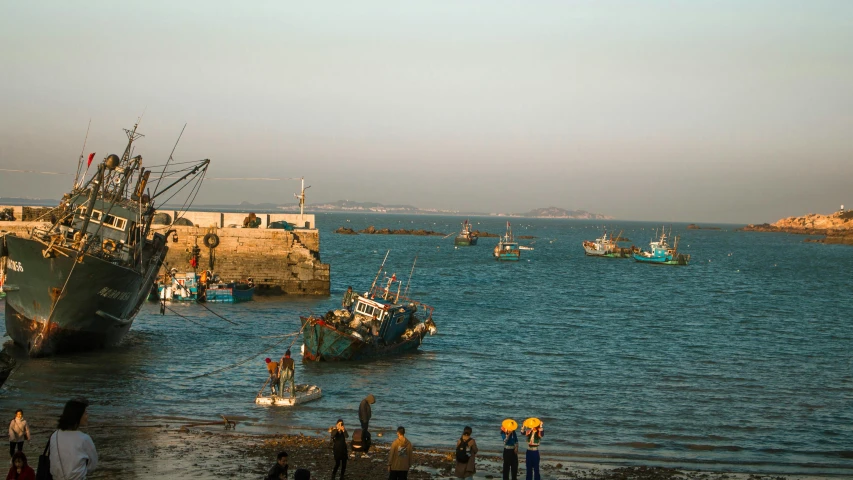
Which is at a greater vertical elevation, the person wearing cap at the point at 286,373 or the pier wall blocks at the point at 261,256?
the pier wall blocks at the point at 261,256

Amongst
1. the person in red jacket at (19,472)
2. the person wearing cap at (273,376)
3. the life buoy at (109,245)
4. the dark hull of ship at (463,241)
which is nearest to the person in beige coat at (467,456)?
the person in red jacket at (19,472)

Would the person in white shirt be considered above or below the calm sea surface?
above

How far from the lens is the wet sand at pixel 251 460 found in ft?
54.7

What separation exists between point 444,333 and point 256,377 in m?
15.0

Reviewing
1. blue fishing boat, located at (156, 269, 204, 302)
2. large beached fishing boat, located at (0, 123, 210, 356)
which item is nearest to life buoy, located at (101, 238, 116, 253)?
large beached fishing boat, located at (0, 123, 210, 356)

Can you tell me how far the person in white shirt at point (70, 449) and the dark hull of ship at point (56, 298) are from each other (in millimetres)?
23165

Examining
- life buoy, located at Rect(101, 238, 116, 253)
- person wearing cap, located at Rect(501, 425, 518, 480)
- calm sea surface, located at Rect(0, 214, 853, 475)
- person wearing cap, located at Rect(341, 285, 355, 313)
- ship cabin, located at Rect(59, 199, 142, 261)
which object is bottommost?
calm sea surface, located at Rect(0, 214, 853, 475)

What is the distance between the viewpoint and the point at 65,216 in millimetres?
31719

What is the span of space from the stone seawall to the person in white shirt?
1854 inches

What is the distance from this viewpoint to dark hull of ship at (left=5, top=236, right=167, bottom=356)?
29.6 meters

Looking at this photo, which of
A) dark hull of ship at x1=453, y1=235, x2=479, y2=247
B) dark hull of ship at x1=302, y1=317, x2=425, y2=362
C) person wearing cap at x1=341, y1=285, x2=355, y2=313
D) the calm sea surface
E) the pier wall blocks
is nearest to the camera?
the calm sea surface

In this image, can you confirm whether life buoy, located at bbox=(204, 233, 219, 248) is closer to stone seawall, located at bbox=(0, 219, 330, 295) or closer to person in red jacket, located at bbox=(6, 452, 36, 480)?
stone seawall, located at bbox=(0, 219, 330, 295)

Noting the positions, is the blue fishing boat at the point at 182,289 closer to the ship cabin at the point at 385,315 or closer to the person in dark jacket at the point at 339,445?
the ship cabin at the point at 385,315

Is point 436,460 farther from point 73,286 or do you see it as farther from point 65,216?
point 65,216
